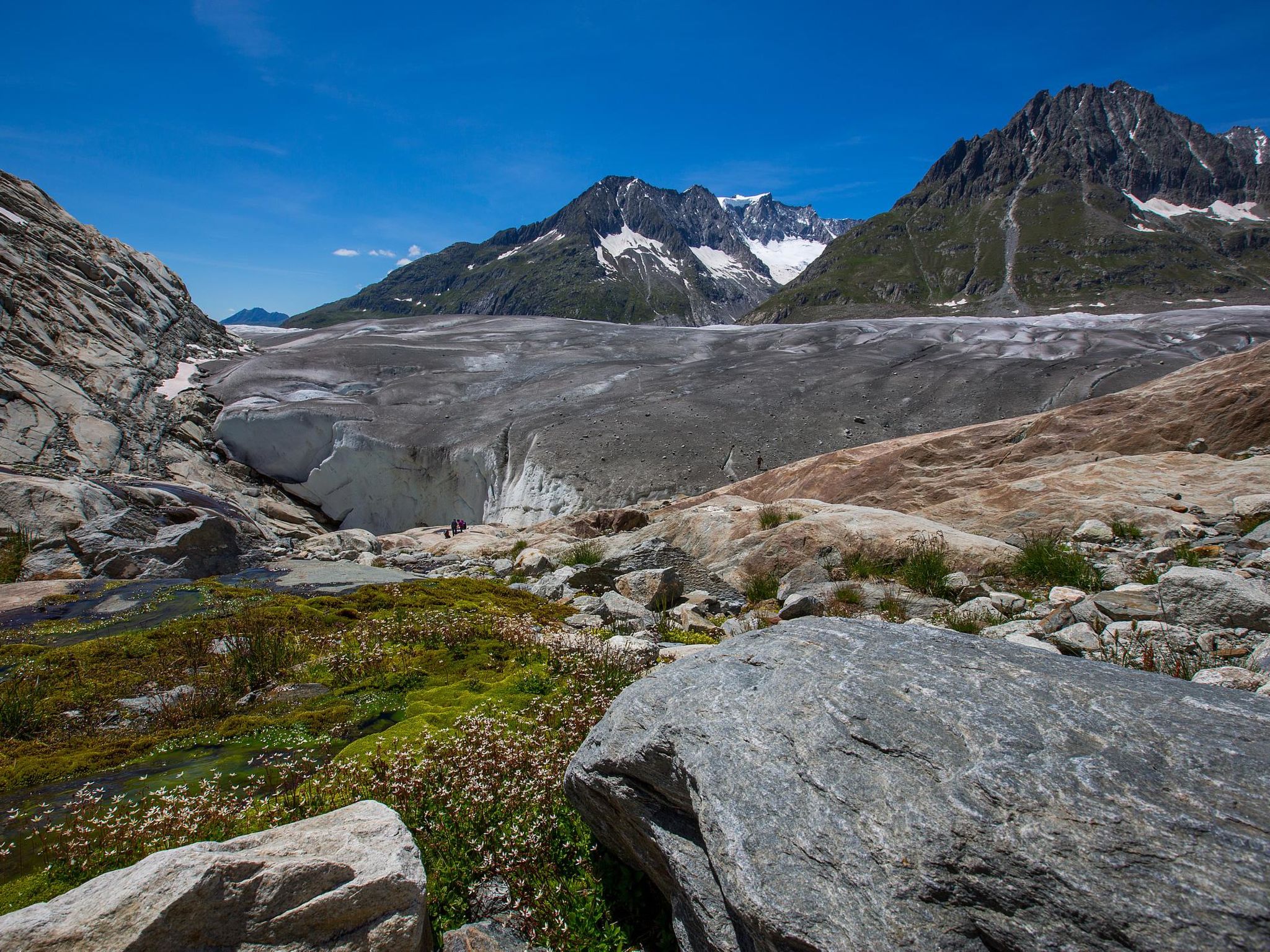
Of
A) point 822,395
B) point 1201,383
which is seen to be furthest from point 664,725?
point 822,395

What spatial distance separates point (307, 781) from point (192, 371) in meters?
54.9

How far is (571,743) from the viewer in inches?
213

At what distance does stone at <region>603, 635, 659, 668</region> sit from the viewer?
7129 mm

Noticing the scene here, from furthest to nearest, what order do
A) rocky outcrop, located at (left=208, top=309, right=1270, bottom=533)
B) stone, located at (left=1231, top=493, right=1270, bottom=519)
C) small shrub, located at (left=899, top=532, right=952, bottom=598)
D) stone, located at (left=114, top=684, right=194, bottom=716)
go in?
rocky outcrop, located at (left=208, top=309, right=1270, bottom=533) → small shrub, located at (left=899, top=532, right=952, bottom=598) → stone, located at (left=1231, top=493, right=1270, bottom=519) → stone, located at (left=114, top=684, right=194, bottom=716)

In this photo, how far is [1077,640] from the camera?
20.4 feet

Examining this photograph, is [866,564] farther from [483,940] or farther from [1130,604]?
[483,940]

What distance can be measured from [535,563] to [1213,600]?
534 inches

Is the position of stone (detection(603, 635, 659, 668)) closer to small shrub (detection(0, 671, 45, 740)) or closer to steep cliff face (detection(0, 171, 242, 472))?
small shrub (detection(0, 671, 45, 740))

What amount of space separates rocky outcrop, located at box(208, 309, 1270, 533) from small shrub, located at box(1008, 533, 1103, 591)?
2315 centimetres

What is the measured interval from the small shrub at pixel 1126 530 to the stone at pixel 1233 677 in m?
5.89

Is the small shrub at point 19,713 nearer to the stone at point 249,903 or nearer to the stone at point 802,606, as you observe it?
the stone at point 249,903

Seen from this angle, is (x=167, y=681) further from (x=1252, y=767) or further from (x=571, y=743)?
(x=1252, y=767)

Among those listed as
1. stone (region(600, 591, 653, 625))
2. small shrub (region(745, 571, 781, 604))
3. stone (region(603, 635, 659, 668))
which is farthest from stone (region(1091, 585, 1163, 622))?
stone (region(600, 591, 653, 625))

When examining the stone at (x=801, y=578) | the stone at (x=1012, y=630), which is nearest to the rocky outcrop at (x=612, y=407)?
the stone at (x=801, y=578)
